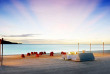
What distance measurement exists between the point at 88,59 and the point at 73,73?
23.2 ft

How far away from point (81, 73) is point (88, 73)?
0.37 meters

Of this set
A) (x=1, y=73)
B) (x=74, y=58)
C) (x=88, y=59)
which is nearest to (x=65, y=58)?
(x=74, y=58)

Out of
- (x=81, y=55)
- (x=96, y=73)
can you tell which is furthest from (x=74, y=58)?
(x=96, y=73)

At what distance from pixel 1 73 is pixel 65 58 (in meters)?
8.40

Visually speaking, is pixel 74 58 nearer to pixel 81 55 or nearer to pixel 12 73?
pixel 81 55

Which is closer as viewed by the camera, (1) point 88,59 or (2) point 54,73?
(2) point 54,73

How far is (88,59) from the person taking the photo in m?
15.1

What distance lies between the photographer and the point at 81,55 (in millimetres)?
15055

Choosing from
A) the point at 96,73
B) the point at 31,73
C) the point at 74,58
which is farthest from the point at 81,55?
the point at 31,73

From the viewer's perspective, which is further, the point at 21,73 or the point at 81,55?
the point at 81,55

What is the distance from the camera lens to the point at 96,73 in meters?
8.45

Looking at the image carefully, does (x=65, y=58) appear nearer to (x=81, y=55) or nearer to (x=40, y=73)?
(x=81, y=55)

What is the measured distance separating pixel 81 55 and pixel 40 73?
7419 millimetres

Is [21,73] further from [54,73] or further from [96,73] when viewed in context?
[96,73]
